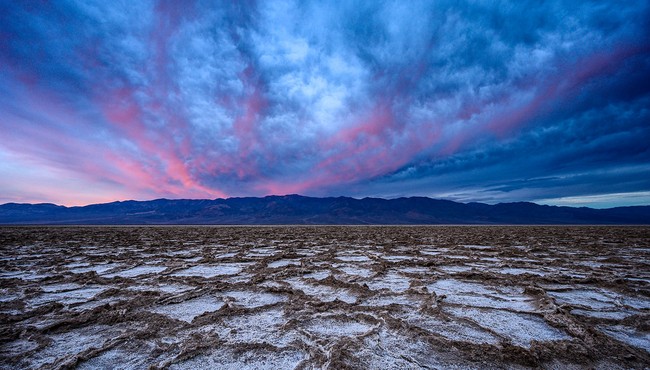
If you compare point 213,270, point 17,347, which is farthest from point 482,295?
point 17,347

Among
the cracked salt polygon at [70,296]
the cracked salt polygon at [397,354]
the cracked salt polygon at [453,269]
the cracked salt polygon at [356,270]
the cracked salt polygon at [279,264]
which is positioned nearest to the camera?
the cracked salt polygon at [397,354]

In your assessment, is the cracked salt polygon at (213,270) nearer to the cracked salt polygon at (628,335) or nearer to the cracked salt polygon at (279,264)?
the cracked salt polygon at (279,264)

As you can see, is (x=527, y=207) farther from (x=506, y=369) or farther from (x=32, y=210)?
(x=32, y=210)

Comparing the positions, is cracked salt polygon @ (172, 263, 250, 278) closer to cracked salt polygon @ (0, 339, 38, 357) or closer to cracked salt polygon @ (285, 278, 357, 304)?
cracked salt polygon @ (285, 278, 357, 304)

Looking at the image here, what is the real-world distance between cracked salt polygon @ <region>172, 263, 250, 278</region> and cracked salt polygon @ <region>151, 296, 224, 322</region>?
152cm

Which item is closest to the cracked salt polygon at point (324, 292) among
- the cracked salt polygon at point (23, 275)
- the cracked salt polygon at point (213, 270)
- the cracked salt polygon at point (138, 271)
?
the cracked salt polygon at point (213, 270)

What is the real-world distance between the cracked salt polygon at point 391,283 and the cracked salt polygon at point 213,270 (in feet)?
8.35

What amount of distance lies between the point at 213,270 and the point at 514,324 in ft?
15.9

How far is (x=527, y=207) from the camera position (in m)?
159

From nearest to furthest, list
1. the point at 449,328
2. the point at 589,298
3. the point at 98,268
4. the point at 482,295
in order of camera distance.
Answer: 1. the point at 449,328
2. the point at 589,298
3. the point at 482,295
4. the point at 98,268

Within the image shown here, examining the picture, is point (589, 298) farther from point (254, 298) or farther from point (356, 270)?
point (254, 298)

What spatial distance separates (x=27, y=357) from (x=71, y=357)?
1.13 feet

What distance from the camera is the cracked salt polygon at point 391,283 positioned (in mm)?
3906

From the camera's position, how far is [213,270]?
536cm
